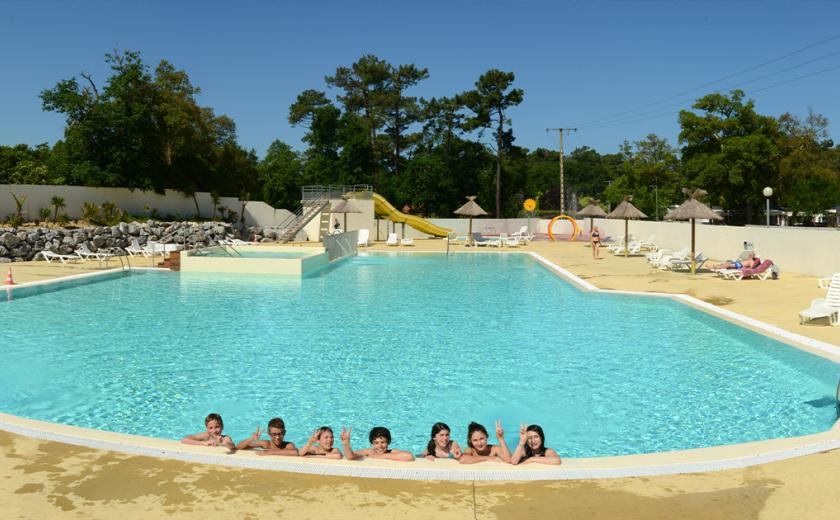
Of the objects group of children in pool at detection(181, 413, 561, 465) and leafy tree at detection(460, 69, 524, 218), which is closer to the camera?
group of children in pool at detection(181, 413, 561, 465)

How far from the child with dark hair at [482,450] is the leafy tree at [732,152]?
155ft

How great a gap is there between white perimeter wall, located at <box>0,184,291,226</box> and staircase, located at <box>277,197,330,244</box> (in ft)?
8.63

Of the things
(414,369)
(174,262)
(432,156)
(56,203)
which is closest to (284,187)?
(432,156)

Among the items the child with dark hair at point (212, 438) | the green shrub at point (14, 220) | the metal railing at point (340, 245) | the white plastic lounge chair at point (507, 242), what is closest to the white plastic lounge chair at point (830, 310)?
the child with dark hair at point (212, 438)

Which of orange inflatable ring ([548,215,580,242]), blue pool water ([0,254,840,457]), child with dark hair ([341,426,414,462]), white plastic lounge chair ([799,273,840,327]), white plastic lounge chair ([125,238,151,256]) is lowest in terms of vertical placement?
blue pool water ([0,254,840,457])

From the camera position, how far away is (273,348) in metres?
10.6

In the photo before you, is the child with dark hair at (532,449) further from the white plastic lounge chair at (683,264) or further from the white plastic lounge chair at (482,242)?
the white plastic lounge chair at (482,242)

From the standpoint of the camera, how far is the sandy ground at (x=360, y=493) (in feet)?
13.1

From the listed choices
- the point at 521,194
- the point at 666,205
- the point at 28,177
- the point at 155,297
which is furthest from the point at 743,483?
the point at 666,205

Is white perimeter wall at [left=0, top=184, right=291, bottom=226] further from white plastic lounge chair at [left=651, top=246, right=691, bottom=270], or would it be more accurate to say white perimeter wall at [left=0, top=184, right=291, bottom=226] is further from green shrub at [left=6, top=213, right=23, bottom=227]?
white plastic lounge chair at [left=651, top=246, right=691, bottom=270]

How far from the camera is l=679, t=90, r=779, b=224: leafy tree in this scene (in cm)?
4734

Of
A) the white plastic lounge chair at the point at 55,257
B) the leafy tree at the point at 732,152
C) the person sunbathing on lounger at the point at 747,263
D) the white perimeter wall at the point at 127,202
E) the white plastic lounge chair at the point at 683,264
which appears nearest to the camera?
the person sunbathing on lounger at the point at 747,263

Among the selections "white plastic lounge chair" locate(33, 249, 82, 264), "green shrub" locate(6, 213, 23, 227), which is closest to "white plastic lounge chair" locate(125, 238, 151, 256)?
"white plastic lounge chair" locate(33, 249, 82, 264)

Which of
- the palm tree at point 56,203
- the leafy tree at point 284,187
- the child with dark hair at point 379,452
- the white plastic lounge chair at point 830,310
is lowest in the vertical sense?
the child with dark hair at point 379,452
